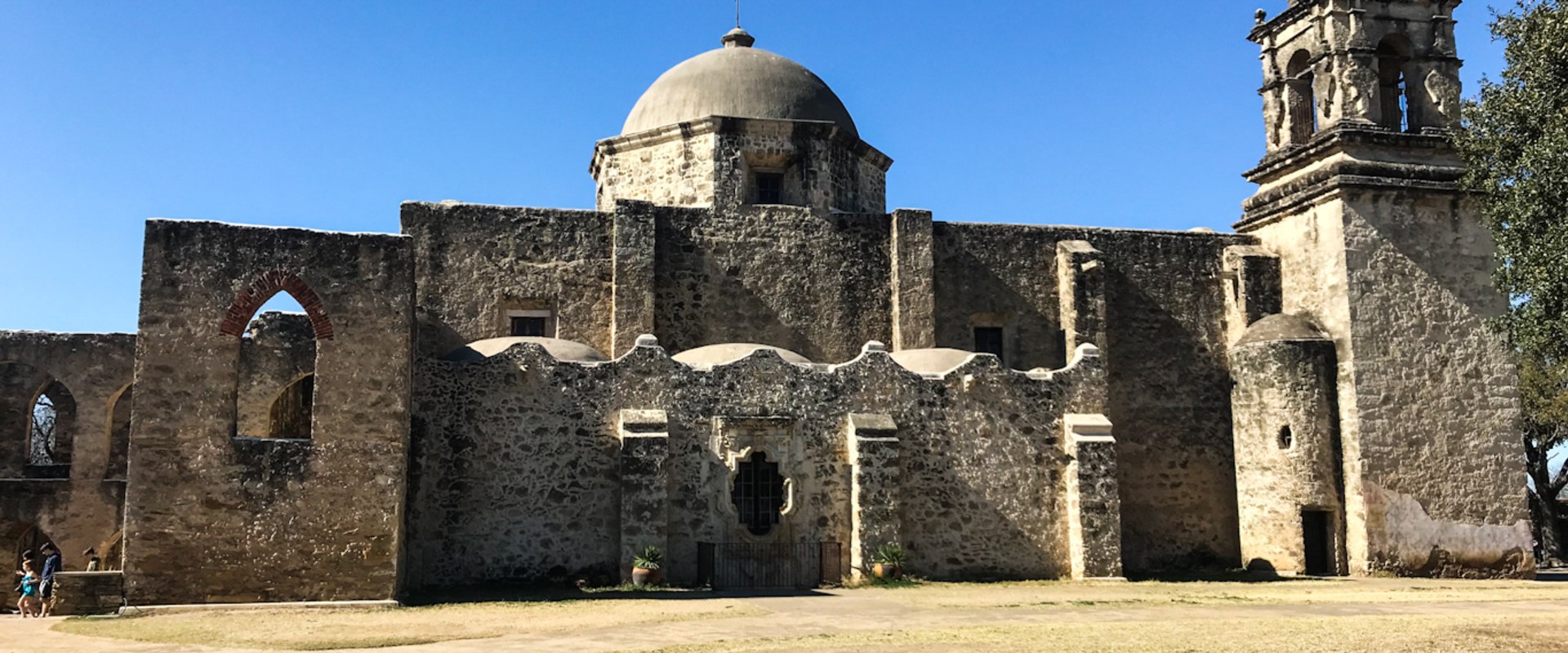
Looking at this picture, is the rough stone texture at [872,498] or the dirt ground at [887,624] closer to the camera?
the dirt ground at [887,624]

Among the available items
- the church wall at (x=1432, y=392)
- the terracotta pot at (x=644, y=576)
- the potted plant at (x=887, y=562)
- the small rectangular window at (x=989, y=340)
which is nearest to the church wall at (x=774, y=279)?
the small rectangular window at (x=989, y=340)

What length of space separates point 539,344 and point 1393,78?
15550mm

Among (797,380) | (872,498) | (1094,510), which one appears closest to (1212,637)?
(872,498)

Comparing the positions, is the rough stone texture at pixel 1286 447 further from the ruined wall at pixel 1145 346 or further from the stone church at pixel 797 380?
the ruined wall at pixel 1145 346

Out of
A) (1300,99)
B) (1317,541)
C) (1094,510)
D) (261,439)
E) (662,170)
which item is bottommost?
(1317,541)

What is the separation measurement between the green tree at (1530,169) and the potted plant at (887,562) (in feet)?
27.3

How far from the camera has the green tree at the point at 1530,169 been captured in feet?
50.4

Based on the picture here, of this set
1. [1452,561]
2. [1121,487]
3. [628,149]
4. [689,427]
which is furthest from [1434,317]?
[628,149]

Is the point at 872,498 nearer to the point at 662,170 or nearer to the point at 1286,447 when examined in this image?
the point at 1286,447

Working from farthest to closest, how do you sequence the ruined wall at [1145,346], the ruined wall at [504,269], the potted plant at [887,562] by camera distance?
the ruined wall at [1145,346]
the ruined wall at [504,269]
the potted plant at [887,562]

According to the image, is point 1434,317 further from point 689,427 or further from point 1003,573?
point 689,427

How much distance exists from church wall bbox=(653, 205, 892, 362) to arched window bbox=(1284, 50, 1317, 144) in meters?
7.43

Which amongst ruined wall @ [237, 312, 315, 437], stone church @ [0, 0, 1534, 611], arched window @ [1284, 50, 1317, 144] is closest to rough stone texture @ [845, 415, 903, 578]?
stone church @ [0, 0, 1534, 611]

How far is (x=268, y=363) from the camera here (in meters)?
19.8
